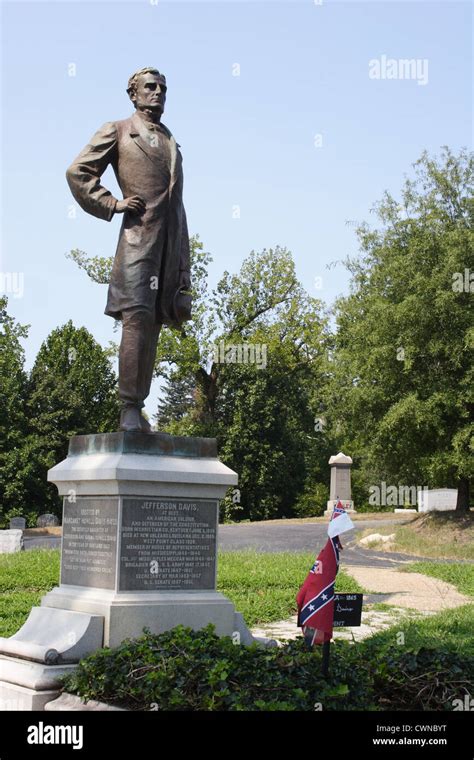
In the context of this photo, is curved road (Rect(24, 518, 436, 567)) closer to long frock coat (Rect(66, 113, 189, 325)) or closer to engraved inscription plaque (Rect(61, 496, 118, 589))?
engraved inscription plaque (Rect(61, 496, 118, 589))

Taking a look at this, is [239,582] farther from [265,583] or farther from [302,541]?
[302,541]

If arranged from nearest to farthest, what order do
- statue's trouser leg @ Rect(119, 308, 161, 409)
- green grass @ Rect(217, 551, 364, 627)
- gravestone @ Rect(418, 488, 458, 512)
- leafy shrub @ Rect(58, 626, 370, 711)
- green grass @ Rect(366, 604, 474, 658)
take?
1. leafy shrub @ Rect(58, 626, 370, 711)
2. statue's trouser leg @ Rect(119, 308, 161, 409)
3. green grass @ Rect(366, 604, 474, 658)
4. green grass @ Rect(217, 551, 364, 627)
5. gravestone @ Rect(418, 488, 458, 512)

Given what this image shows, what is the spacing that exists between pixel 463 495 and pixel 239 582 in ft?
47.2

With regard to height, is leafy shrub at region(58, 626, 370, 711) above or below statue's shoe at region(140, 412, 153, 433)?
below

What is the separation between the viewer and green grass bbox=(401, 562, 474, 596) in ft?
49.5

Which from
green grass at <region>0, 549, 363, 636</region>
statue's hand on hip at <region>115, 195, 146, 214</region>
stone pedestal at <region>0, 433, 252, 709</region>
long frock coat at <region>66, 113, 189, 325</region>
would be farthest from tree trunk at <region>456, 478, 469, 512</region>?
statue's hand on hip at <region>115, 195, 146, 214</region>

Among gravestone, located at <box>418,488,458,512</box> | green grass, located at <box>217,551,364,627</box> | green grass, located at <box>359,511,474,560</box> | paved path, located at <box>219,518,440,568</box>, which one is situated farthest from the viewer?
gravestone, located at <box>418,488,458,512</box>

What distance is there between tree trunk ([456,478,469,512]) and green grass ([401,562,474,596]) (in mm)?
8053

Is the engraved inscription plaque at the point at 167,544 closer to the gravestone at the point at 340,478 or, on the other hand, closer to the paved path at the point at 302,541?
the paved path at the point at 302,541

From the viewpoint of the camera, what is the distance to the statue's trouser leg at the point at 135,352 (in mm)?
7578

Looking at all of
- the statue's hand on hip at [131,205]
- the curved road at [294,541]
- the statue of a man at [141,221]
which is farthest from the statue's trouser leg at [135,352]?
the curved road at [294,541]

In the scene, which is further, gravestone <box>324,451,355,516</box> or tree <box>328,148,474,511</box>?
gravestone <box>324,451,355,516</box>

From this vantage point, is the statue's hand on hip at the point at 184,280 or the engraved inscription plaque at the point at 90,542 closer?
the engraved inscription plaque at the point at 90,542

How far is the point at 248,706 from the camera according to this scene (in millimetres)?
5375
